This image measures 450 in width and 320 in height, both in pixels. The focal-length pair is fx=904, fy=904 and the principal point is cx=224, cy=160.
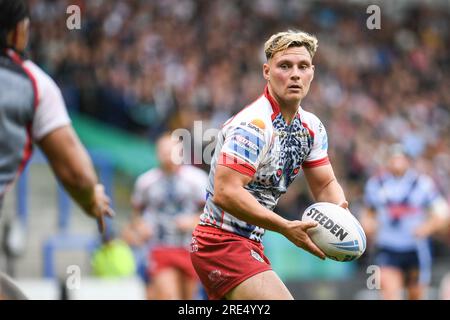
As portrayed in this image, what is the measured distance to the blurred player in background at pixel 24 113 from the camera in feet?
13.4

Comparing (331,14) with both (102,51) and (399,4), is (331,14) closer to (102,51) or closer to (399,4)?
(399,4)

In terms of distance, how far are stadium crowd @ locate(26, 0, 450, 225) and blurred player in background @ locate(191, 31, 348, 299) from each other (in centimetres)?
891

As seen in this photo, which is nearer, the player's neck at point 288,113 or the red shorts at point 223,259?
the red shorts at point 223,259

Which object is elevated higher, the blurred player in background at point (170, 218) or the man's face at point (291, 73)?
the man's face at point (291, 73)

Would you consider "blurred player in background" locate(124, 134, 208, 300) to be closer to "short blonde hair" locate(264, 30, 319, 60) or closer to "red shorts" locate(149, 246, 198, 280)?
"red shorts" locate(149, 246, 198, 280)

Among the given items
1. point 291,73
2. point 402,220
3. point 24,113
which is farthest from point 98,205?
point 402,220

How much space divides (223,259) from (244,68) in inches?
514

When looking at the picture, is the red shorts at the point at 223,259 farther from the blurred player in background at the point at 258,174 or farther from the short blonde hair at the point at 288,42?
the short blonde hair at the point at 288,42

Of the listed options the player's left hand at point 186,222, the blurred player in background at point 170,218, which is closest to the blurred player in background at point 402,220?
the blurred player in background at point 170,218

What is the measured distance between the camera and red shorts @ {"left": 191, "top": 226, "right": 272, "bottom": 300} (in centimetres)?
536

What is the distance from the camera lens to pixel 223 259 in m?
5.42

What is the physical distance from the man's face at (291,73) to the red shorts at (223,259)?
3.03ft

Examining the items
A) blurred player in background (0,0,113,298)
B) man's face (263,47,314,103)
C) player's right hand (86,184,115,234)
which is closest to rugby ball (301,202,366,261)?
man's face (263,47,314,103)

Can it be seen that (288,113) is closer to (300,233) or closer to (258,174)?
(258,174)
